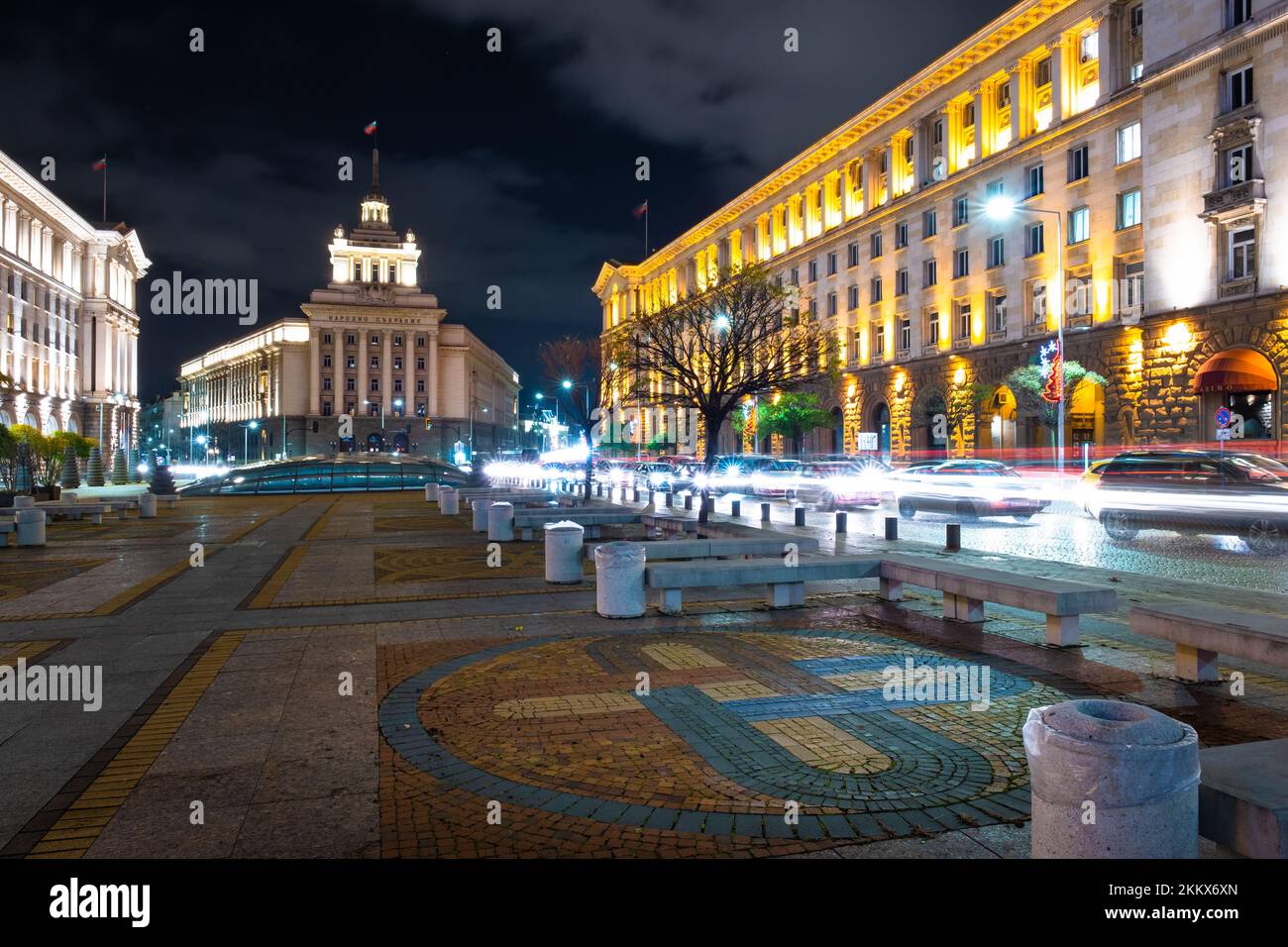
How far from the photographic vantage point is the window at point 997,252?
1781 inches

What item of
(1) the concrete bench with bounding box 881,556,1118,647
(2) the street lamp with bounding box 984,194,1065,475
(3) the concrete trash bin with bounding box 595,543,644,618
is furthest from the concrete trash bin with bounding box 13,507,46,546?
(2) the street lamp with bounding box 984,194,1065,475

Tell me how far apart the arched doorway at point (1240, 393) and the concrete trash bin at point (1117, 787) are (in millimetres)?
33109

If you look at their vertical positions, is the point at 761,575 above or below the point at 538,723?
above

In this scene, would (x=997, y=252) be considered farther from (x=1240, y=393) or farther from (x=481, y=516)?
(x=481, y=516)

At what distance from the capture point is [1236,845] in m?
3.29

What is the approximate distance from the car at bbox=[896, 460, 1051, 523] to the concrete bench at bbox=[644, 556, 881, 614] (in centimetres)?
1324

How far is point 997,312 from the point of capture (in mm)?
45719

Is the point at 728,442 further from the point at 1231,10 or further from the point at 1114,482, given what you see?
the point at 1114,482

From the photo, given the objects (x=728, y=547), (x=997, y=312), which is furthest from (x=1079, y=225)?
(x=728, y=547)

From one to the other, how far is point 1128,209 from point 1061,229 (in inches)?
121

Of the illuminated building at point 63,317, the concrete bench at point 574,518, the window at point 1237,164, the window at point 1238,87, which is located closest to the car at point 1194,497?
the concrete bench at point 574,518

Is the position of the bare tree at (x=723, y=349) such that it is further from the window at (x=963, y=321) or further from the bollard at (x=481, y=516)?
the window at (x=963, y=321)

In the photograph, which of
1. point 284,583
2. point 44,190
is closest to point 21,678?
point 284,583

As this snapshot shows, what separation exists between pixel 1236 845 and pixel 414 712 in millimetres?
4866
